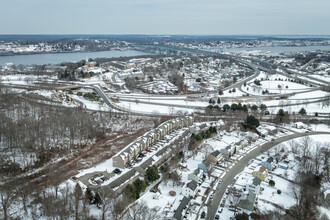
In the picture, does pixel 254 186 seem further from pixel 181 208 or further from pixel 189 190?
pixel 181 208

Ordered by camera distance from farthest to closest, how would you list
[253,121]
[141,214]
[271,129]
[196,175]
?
1. [253,121]
2. [271,129]
3. [196,175]
4. [141,214]

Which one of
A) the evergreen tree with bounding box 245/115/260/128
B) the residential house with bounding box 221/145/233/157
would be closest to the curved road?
the residential house with bounding box 221/145/233/157

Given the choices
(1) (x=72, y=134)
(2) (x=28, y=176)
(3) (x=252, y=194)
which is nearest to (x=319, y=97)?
(3) (x=252, y=194)

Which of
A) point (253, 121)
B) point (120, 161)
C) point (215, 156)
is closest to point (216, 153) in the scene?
point (215, 156)

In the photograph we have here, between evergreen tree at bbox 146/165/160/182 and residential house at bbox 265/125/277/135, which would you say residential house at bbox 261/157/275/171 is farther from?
evergreen tree at bbox 146/165/160/182

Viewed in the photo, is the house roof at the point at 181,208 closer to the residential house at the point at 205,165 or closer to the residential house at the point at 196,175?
the residential house at the point at 196,175

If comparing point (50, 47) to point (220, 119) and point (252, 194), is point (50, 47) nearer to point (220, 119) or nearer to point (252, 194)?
point (220, 119)
